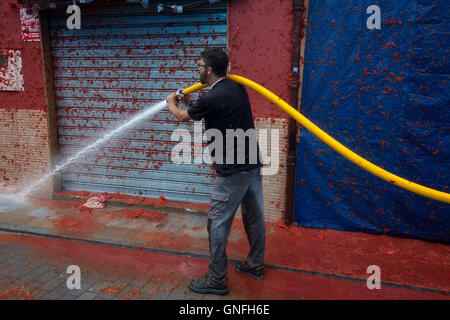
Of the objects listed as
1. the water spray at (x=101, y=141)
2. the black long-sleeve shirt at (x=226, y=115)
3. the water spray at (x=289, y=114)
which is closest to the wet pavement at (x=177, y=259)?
the water spray at (x=101, y=141)

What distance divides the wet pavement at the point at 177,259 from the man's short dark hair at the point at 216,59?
7.66 feet

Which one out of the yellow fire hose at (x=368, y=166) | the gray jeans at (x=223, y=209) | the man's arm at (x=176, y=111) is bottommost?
the gray jeans at (x=223, y=209)

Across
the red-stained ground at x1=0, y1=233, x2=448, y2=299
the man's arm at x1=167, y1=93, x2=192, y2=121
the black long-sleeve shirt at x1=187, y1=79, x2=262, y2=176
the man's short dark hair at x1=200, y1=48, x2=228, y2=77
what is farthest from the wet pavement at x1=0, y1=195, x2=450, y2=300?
the man's short dark hair at x1=200, y1=48, x2=228, y2=77

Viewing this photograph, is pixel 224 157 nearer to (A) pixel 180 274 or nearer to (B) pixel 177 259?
(A) pixel 180 274

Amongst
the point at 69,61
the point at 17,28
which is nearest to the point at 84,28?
the point at 69,61

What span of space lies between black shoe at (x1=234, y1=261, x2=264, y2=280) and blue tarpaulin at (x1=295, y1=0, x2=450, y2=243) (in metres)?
1.65

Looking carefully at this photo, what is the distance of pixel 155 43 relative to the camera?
19.1 ft

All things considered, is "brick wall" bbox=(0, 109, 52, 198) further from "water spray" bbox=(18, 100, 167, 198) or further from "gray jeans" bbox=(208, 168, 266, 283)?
"gray jeans" bbox=(208, 168, 266, 283)

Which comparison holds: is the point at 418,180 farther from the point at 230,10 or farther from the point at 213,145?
the point at 230,10

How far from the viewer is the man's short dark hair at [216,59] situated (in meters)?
3.60

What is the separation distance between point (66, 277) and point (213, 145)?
2.30m

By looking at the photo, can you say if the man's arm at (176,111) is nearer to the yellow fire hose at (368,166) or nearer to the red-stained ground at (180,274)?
the yellow fire hose at (368,166)

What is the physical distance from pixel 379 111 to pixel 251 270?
2709 millimetres

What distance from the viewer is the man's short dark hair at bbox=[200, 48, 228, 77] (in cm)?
360
